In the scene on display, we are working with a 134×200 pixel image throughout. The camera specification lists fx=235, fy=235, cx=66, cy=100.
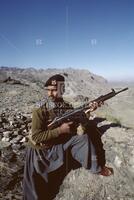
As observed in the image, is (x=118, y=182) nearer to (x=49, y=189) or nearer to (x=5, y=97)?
(x=49, y=189)

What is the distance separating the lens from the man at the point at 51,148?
4.01 meters

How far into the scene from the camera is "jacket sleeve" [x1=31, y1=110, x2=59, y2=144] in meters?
3.91

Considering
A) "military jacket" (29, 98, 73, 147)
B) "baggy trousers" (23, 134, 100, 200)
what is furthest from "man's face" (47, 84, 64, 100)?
"baggy trousers" (23, 134, 100, 200)

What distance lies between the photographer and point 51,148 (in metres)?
4.20

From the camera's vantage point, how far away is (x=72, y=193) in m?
4.34

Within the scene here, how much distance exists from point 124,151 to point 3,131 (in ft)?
12.0

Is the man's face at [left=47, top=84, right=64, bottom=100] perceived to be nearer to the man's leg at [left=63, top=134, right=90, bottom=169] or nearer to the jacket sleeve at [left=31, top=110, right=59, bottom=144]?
the jacket sleeve at [left=31, top=110, right=59, bottom=144]

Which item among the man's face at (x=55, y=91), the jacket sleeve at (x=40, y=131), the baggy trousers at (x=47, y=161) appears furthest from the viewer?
the man's face at (x=55, y=91)

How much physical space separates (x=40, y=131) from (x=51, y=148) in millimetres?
442

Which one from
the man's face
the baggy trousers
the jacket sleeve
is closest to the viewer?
the jacket sleeve

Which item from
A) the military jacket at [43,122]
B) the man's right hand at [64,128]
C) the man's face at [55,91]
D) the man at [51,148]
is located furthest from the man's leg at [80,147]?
the man's face at [55,91]

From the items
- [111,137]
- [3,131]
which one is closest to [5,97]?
[3,131]

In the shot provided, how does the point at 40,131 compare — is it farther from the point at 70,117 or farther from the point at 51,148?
the point at 70,117

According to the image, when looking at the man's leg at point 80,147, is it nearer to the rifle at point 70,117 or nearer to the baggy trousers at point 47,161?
the baggy trousers at point 47,161
